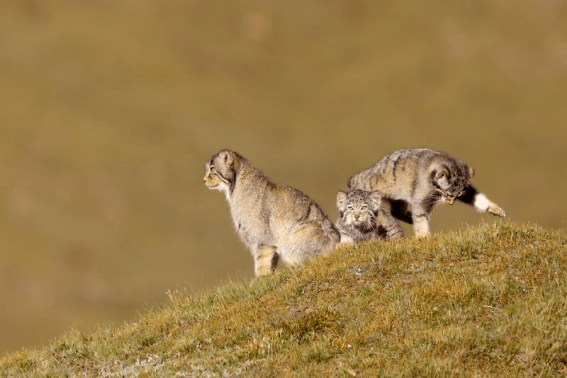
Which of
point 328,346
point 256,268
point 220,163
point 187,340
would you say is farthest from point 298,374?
point 220,163

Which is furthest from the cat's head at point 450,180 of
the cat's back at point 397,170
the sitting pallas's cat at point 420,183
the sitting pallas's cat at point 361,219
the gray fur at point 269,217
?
the gray fur at point 269,217

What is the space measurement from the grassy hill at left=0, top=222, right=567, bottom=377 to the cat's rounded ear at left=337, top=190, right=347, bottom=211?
2000mm

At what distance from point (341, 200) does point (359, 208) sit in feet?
2.05

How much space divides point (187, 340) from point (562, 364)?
558 cm

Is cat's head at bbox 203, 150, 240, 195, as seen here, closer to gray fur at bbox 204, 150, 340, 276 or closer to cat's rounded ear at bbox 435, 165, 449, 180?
gray fur at bbox 204, 150, 340, 276

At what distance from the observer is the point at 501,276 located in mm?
12953

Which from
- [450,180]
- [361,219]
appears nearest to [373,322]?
[361,219]

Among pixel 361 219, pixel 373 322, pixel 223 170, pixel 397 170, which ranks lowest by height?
pixel 373 322

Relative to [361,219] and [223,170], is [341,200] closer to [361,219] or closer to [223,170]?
[361,219]

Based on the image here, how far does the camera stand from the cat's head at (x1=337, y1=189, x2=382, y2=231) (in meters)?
17.3

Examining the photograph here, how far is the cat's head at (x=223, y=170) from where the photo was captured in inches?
733

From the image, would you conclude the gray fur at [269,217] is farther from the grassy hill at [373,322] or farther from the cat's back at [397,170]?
the grassy hill at [373,322]

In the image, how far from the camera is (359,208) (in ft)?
56.9

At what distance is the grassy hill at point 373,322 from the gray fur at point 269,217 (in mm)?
1914
